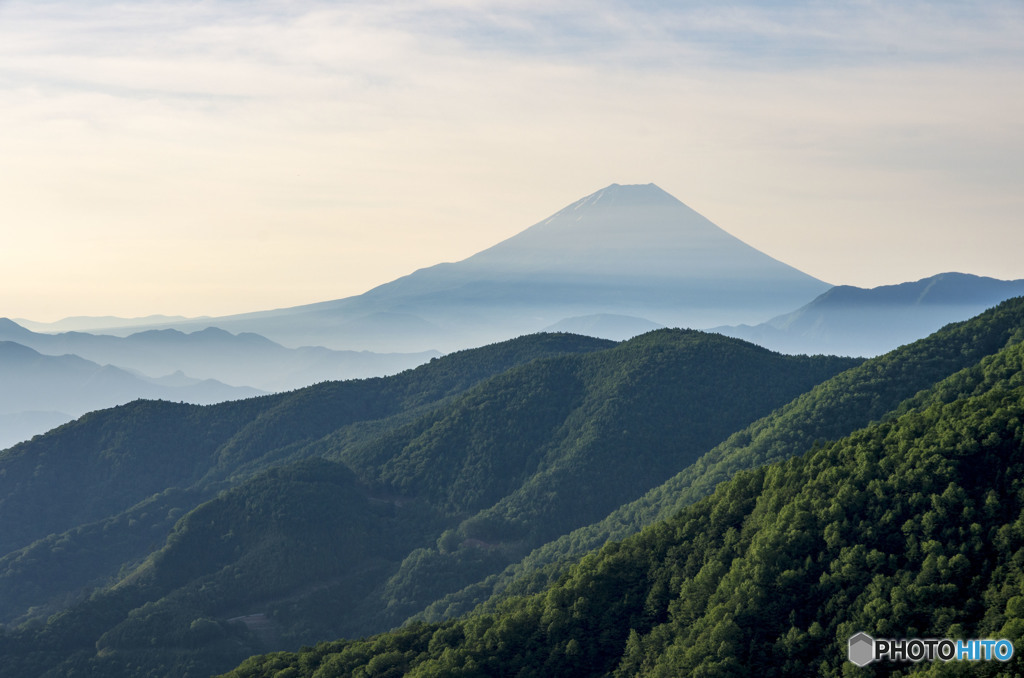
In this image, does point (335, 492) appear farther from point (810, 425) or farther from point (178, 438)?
point (810, 425)

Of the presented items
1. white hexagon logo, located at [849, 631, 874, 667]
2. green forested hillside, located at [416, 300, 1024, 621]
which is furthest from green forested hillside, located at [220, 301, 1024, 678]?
green forested hillside, located at [416, 300, 1024, 621]

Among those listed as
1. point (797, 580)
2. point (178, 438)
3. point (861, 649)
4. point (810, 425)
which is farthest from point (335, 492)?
point (861, 649)

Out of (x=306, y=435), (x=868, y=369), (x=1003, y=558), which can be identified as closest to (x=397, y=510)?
(x=306, y=435)

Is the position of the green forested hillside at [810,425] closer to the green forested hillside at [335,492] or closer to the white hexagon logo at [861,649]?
the green forested hillside at [335,492]

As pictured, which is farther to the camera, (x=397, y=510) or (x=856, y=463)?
(x=397, y=510)

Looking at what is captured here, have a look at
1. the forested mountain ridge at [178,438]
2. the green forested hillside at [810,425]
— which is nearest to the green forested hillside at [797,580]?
the green forested hillside at [810,425]

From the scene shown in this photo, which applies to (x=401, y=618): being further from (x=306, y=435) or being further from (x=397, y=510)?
(x=306, y=435)
